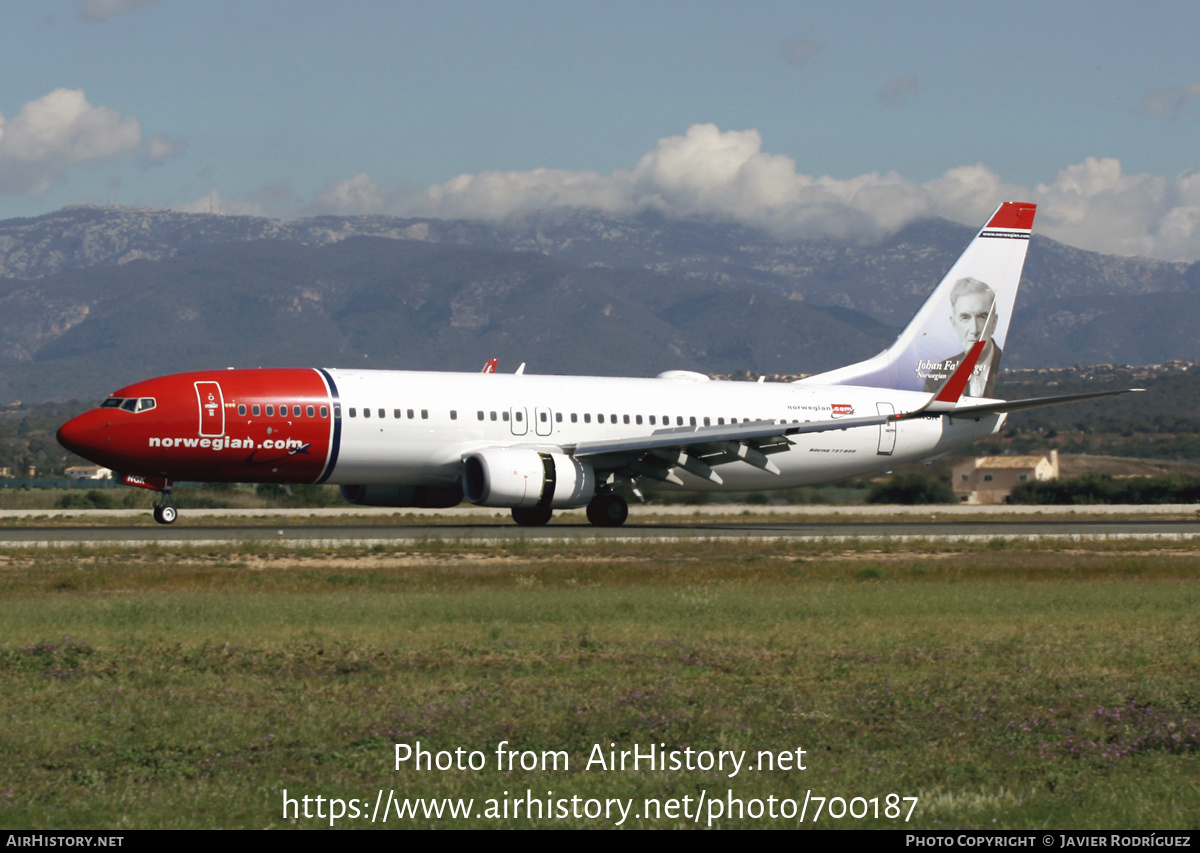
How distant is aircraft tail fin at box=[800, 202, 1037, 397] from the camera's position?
43156 mm

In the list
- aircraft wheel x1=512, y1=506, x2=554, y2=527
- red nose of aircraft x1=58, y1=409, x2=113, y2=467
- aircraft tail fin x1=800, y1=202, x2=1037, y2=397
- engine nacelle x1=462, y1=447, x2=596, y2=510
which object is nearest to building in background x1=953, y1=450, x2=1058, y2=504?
aircraft tail fin x1=800, y1=202, x2=1037, y2=397

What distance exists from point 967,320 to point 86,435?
1032 inches

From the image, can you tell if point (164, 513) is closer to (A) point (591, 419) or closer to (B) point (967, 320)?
(A) point (591, 419)

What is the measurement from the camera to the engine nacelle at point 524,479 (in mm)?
33656

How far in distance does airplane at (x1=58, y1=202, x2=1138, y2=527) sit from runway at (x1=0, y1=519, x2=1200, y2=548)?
115 cm

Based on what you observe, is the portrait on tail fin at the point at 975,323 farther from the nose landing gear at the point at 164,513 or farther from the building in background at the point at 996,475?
the nose landing gear at the point at 164,513

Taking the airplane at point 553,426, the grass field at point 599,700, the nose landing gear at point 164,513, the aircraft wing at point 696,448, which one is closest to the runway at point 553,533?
the nose landing gear at point 164,513

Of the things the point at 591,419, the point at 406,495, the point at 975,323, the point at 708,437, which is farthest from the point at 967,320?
the point at 406,495

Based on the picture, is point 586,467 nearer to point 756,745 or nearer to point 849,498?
point 849,498

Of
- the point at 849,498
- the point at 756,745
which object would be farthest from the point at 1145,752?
the point at 849,498

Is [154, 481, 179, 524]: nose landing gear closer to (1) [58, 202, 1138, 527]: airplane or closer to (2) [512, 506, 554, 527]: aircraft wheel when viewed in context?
(1) [58, 202, 1138, 527]: airplane

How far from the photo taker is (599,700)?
39.4 feet
